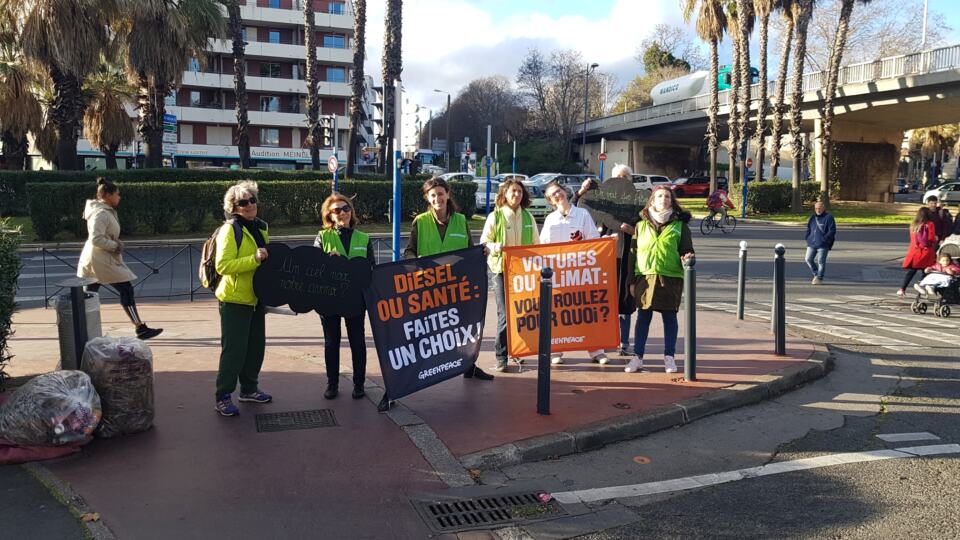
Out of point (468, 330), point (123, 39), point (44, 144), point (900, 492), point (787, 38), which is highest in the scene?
point (787, 38)

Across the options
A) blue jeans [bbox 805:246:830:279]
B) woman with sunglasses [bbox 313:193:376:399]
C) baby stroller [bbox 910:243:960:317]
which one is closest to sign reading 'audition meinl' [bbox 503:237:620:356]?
woman with sunglasses [bbox 313:193:376:399]

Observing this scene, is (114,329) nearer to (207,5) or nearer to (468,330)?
(468,330)

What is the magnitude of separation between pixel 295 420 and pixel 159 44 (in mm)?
23293

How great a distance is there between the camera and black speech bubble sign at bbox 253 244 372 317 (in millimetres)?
5645

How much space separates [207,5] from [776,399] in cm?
2538

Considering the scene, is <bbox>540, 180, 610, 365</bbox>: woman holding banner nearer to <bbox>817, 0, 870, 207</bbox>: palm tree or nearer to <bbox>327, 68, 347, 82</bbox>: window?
<bbox>817, 0, 870, 207</bbox>: palm tree

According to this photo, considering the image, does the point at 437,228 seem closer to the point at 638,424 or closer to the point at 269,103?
the point at 638,424

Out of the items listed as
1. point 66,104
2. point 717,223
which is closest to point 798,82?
point 717,223

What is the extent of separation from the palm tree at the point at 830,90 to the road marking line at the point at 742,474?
2912cm

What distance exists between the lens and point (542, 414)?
584 cm

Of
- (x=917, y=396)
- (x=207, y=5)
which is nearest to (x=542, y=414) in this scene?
(x=917, y=396)

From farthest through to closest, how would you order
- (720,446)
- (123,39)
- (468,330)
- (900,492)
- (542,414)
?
(123,39) → (468,330) → (542,414) → (720,446) → (900,492)

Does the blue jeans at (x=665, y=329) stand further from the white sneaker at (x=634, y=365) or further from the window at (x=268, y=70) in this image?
the window at (x=268, y=70)

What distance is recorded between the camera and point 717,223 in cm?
2648
